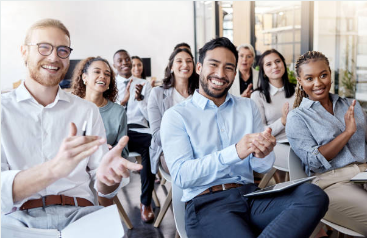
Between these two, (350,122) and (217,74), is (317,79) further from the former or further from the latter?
(217,74)

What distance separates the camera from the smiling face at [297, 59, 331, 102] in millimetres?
2305

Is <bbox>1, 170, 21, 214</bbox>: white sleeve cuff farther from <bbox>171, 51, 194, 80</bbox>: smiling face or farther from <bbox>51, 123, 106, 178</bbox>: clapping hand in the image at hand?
<bbox>171, 51, 194, 80</bbox>: smiling face

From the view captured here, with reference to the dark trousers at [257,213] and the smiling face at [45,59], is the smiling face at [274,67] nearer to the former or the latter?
the dark trousers at [257,213]

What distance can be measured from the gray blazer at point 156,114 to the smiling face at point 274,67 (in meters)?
0.94

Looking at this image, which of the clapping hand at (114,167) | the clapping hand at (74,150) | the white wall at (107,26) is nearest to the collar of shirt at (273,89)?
the clapping hand at (114,167)

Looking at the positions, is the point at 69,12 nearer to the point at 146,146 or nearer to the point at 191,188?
the point at 146,146

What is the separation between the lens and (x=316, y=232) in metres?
2.04

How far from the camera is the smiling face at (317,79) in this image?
2305 millimetres

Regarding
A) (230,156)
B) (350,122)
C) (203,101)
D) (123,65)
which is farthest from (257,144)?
(123,65)

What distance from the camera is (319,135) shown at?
7.16ft

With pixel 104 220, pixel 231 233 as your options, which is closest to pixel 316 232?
pixel 231 233

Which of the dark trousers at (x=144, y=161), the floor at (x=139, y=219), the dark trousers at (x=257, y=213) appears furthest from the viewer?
the dark trousers at (x=144, y=161)

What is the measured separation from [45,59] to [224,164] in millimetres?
912

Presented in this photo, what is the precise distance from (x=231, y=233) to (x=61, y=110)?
897 mm
